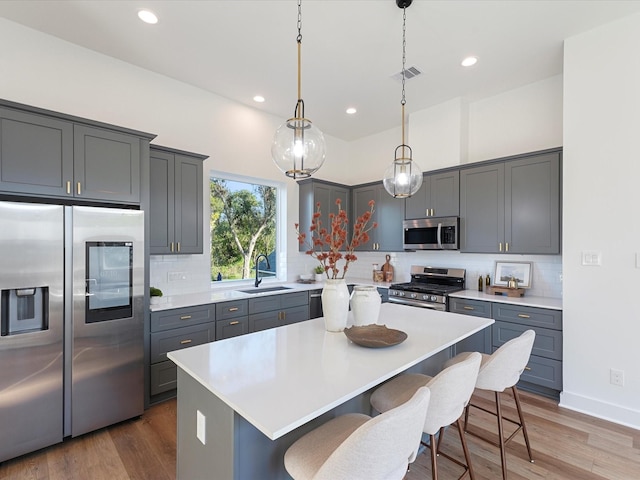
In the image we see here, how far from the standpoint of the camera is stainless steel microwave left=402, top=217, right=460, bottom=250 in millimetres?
3926

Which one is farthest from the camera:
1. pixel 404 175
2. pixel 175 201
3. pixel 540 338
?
pixel 175 201

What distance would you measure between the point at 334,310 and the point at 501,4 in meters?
2.64

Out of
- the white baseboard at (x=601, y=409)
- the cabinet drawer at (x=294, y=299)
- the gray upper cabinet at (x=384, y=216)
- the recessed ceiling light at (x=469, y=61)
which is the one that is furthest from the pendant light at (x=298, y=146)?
the white baseboard at (x=601, y=409)

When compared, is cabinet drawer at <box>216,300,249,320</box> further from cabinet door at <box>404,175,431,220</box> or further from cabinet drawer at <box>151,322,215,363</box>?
cabinet door at <box>404,175,431,220</box>

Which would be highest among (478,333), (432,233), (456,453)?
(432,233)

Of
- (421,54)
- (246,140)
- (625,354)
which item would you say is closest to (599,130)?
(421,54)

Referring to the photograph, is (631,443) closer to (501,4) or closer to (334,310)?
(334,310)

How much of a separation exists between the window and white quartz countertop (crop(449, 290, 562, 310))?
2.59 metres

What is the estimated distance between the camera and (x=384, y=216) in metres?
4.78

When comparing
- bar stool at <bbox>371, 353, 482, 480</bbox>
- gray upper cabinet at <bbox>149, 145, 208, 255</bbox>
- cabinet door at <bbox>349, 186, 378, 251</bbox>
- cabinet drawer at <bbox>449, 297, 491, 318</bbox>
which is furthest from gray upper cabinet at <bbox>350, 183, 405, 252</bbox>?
bar stool at <bbox>371, 353, 482, 480</bbox>

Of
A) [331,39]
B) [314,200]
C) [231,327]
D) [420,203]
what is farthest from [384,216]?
[231,327]

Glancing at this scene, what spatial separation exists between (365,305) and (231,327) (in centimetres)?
189

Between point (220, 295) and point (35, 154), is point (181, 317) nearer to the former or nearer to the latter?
point (220, 295)

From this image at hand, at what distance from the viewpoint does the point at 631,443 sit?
2.35 m
